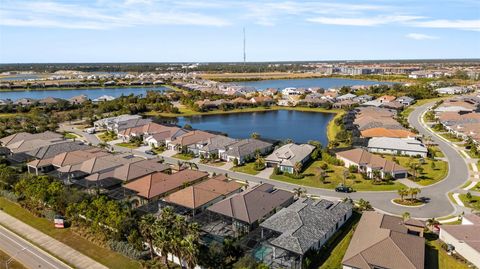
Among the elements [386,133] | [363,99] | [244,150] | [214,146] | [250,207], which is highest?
[363,99]

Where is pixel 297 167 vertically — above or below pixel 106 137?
above

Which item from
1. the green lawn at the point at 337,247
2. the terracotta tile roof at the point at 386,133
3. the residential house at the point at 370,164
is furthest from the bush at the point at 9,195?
the terracotta tile roof at the point at 386,133

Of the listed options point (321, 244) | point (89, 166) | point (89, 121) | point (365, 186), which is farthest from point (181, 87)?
point (321, 244)

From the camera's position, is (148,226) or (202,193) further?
(202,193)

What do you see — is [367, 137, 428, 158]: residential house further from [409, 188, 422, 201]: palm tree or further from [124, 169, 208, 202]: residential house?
[124, 169, 208, 202]: residential house

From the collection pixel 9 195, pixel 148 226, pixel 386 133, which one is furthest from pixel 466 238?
pixel 9 195

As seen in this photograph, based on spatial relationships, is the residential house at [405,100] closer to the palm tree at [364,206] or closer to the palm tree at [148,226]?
the palm tree at [364,206]

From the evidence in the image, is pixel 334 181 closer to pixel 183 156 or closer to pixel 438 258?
pixel 438 258

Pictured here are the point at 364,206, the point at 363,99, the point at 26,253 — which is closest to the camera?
the point at 26,253
